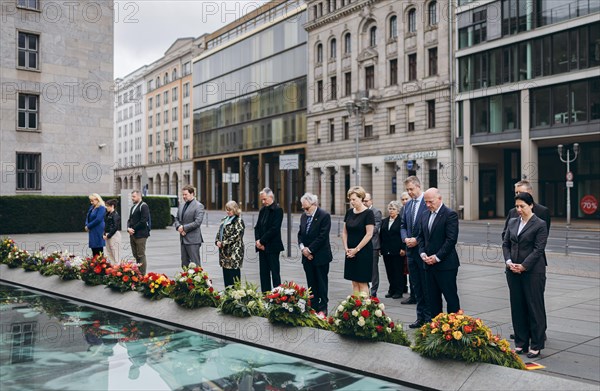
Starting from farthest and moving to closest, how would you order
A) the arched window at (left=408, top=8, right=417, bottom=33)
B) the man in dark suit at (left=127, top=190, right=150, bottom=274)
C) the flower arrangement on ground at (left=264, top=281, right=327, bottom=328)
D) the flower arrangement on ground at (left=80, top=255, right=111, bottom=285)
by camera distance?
the arched window at (left=408, top=8, right=417, bottom=33)
the man in dark suit at (left=127, top=190, right=150, bottom=274)
the flower arrangement on ground at (left=80, top=255, right=111, bottom=285)
the flower arrangement on ground at (left=264, top=281, right=327, bottom=328)

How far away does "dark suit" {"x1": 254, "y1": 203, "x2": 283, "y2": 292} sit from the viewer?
9688 mm

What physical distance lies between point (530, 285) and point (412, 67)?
138 feet

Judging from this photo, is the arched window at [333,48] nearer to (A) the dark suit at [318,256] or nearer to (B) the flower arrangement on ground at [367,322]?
(A) the dark suit at [318,256]

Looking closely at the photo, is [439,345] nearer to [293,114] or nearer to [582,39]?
[582,39]

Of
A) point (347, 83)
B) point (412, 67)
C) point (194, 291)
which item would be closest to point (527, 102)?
point (412, 67)

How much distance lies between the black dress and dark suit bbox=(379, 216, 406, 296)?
207 cm

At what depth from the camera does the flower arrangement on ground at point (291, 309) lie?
7.67m

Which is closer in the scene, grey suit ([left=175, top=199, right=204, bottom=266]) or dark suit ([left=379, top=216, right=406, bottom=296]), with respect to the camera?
dark suit ([left=379, top=216, right=406, bottom=296])

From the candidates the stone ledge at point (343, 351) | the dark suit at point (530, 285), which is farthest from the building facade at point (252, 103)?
the dark suit at point (530, 285)

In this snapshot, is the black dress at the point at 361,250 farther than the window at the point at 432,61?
No

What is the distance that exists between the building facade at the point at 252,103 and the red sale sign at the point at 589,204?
26.8 meters

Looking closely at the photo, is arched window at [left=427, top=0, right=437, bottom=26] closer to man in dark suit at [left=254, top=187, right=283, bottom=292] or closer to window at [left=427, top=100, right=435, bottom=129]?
window at [left=427, top=100, right=435, bottom=129]

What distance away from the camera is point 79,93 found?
3173 cm

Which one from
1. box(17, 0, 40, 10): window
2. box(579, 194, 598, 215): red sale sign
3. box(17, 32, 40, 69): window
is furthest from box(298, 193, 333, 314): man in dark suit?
box(579, 194, 598, 215): red sale sign
